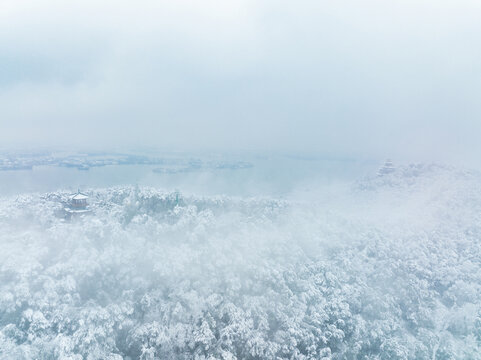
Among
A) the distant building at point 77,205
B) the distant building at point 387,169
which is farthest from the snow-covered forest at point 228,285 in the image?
the distant building at point 387,169

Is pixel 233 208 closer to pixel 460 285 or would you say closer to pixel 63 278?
pixel 63 278

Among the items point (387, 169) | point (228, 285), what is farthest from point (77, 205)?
point (387, 169)

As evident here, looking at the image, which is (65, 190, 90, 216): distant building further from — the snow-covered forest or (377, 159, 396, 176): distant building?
(377, 159, 396, 176): distant building

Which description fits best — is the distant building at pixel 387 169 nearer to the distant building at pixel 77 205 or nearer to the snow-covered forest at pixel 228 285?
the snow-covered forest at pixel 228 285

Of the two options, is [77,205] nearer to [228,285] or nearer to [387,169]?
[228,285]

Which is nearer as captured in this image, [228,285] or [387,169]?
[228,285]
